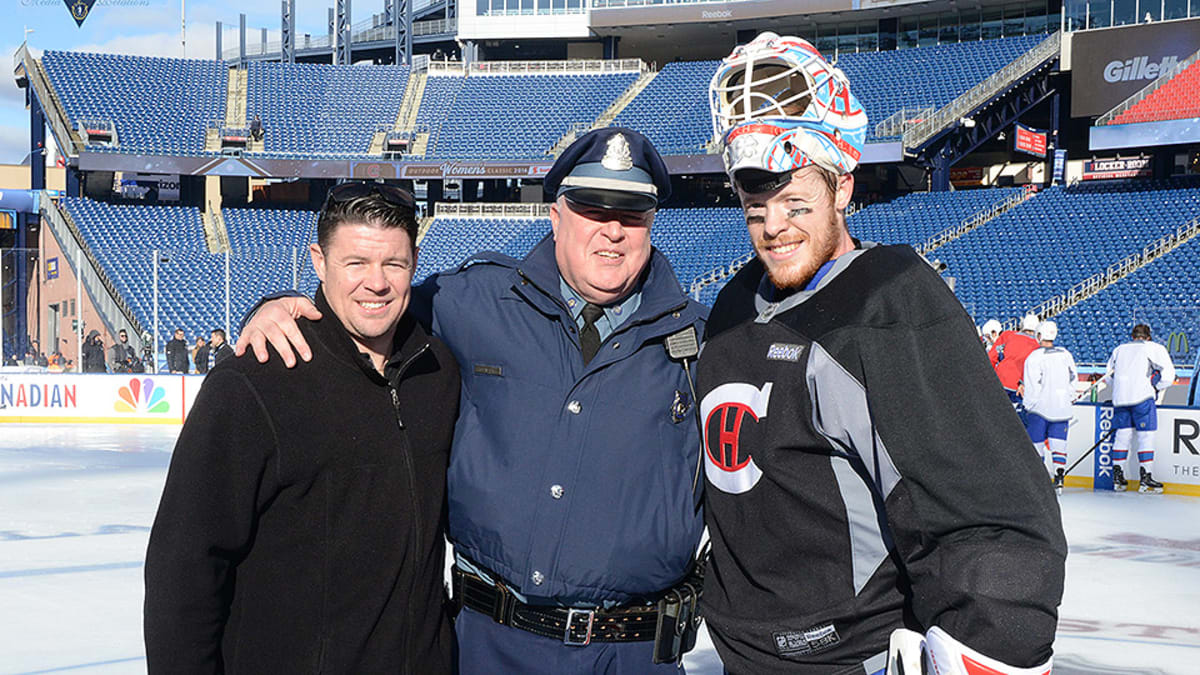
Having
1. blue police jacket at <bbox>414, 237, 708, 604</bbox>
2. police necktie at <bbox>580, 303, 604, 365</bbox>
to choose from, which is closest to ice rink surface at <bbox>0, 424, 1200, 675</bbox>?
blue police jacket at <bbox>414, 237, 708, 604</bbox>

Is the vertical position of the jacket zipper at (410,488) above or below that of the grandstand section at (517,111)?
below

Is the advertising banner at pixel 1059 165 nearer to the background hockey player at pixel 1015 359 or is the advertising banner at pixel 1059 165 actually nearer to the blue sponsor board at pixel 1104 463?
the background hockey player at pixel 1015 359

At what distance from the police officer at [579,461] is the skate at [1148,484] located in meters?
10.5

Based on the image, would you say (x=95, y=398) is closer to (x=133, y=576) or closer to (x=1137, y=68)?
(x=133, y=576)

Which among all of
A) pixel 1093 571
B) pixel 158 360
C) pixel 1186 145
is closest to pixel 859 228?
pixel 1186 145

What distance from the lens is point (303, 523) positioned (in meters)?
2.56

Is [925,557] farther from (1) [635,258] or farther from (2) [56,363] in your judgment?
(2) [56,363]

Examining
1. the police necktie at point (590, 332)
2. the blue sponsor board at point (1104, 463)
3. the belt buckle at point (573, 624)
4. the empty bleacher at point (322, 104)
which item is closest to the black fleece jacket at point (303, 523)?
the belt buckle at point (573, 624)

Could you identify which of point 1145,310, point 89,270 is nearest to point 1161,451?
point 1145,310

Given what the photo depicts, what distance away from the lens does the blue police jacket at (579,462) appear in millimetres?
2777

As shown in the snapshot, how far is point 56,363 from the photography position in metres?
26.2

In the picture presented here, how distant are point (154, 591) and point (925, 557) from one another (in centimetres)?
165

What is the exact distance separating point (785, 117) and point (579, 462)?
102 cm

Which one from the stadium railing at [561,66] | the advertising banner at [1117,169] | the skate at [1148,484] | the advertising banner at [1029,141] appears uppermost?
the stadium railing at [561,66]
